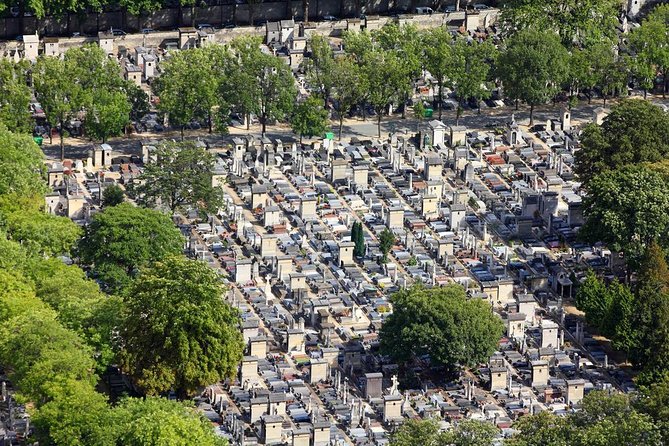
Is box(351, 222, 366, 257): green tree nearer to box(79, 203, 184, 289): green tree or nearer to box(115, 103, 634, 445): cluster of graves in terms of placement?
box(115, 103, 634, 445): cluster of graves

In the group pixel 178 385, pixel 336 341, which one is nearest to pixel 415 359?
pixel 336 341

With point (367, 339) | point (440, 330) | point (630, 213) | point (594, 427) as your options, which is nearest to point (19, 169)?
point (367, 339)

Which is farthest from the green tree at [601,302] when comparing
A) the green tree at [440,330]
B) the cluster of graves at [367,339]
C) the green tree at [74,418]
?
the green tree at [74,418]

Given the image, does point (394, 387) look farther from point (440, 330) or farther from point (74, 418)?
point (74, 418)

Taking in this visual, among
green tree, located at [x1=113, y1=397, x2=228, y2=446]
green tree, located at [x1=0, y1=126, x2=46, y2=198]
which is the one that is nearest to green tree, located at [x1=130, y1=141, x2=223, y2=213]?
green tree, located at [x1=0, y1=126, x2=46, y2=198]

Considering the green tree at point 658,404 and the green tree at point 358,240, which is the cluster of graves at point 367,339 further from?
the green tree at point 658,404

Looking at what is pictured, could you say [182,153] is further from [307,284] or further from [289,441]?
[289,441]

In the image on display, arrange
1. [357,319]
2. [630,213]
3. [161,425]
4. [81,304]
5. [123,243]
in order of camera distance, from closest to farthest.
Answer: [161,425] → [81,304] → [123,243] → [357,319] → [630,213]
